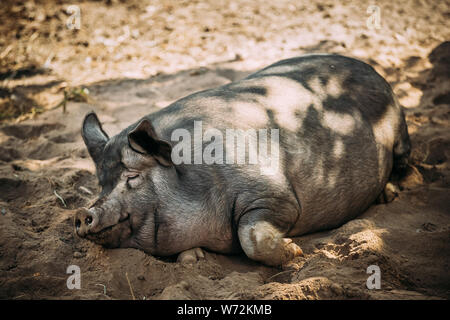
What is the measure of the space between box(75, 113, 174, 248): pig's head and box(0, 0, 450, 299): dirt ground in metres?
0.16

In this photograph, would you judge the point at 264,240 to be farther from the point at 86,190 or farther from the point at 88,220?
the point at 86,190

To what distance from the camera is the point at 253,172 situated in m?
2.93

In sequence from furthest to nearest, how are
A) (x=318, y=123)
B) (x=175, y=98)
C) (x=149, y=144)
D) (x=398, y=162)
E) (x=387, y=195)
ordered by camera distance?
(x=175, y=98) < (x=398, y=162) < (x=387, y=195) < (x=318, y=123) < (x=149, y=144)

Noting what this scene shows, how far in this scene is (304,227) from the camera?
10.7 feet

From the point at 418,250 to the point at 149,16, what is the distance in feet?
21.6

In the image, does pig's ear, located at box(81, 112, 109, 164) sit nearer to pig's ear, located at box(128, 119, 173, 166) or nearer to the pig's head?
the pig's head

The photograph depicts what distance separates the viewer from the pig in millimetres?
2830

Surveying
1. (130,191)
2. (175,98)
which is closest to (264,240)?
(130,191)

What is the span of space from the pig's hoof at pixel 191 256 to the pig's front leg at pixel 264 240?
33cm

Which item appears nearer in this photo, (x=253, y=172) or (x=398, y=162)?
(x=253, y=172)

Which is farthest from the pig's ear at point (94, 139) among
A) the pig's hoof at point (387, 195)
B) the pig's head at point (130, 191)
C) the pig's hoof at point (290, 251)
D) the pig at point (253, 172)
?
the pig's hoof at point (387, 195)

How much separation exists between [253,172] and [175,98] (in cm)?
286
